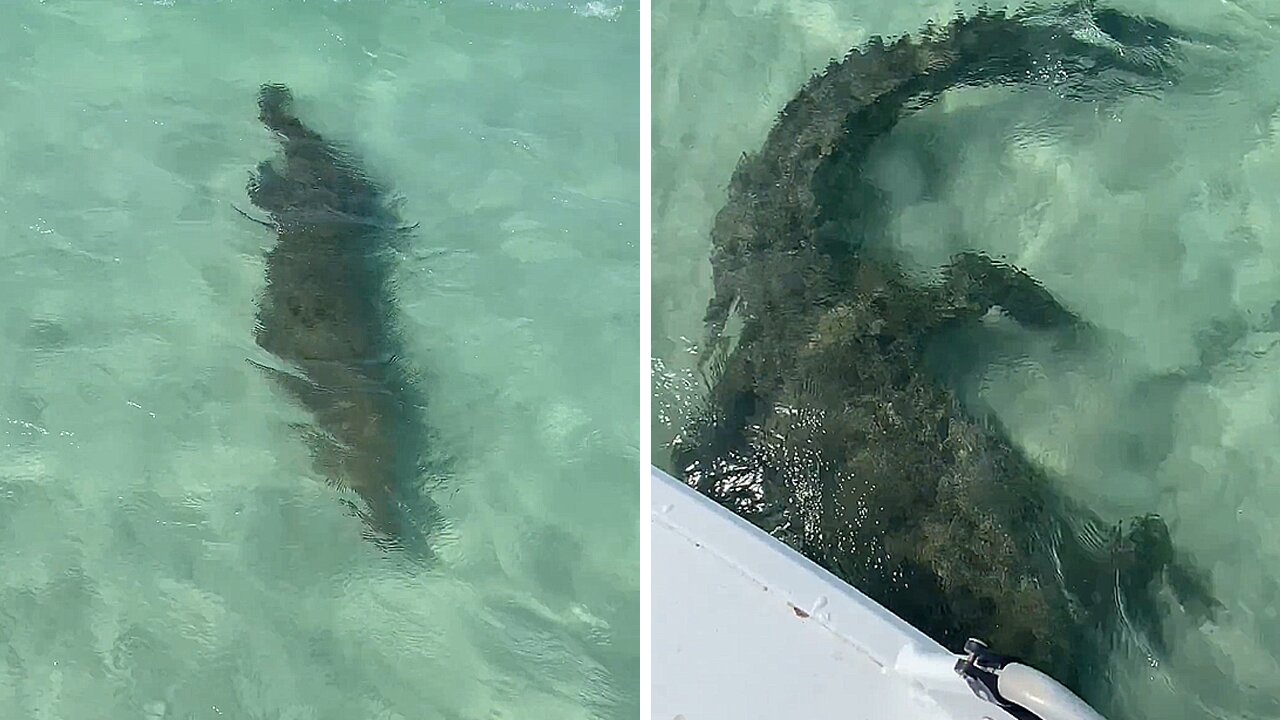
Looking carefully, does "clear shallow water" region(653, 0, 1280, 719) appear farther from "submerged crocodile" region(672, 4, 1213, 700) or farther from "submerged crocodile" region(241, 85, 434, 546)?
"submerged crocodile" region(241, 85, 434, 546)

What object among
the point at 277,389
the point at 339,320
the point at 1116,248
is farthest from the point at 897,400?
the point at 277,389

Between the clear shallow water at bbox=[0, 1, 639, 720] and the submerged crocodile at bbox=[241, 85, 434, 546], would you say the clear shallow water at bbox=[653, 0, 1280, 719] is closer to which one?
the clear shallow water at bbox=[0, 1, 639, 720]

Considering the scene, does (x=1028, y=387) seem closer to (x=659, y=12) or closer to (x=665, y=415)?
(x=665, y=415)

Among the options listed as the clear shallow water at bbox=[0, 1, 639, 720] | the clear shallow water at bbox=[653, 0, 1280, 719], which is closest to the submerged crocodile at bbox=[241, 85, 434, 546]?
the clear shallow water at bbox=[0, 1, 639, 720]

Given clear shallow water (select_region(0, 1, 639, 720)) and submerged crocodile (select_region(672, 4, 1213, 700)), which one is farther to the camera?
clear shallow water (select_region(0, 1, 639, 720))

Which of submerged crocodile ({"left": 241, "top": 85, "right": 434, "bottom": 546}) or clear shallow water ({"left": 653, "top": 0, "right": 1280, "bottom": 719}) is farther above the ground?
clear shallow water ({"left": 653, "top": 0, "right": 1280, "bottom": 719})

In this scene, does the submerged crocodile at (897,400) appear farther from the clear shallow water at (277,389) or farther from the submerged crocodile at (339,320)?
the submerged crocodile at (339,320)
